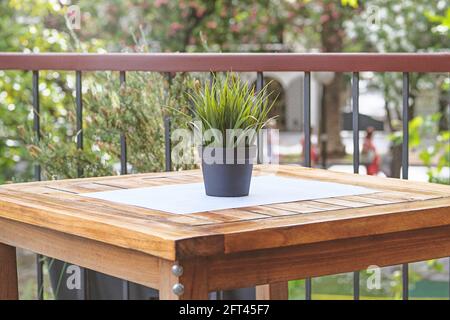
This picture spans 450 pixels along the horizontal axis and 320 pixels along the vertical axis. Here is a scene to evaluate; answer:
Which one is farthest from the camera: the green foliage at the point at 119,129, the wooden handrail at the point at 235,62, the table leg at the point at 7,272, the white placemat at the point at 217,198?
the green foliage at the point at 119,129

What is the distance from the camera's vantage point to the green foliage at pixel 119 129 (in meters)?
3.35

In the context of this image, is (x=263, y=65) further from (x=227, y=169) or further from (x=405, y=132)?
(x=227, y=169)

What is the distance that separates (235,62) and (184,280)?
1484 mm

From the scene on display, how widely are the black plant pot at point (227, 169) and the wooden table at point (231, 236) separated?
0.14 m

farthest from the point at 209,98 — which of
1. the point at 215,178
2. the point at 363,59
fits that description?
the point at 363,59

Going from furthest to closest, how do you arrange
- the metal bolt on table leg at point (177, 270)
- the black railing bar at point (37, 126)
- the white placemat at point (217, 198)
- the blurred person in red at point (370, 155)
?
the blurred person in red at point (370, 155)
the black railing bar at point (37, 126)
the white placemat at point (217, 198)
the metal bolt on table leg at point (177, 270)

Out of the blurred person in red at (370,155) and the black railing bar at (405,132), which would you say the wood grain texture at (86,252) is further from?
the blurred person in red at (370,155)

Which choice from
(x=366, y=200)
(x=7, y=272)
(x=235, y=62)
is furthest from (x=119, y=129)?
(x=366, y=200)

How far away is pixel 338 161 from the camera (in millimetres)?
17953

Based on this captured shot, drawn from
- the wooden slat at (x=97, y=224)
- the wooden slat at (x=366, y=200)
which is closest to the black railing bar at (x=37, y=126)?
the wooden slat at (x=97, y=224)

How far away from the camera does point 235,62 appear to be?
2.88 metres

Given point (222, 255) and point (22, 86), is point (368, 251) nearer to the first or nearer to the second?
point (222, 255)

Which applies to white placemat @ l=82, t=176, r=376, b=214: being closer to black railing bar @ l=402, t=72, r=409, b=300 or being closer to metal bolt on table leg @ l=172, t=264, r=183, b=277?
metal bolt on table leg @ l=172, t=264, r=183, b=277

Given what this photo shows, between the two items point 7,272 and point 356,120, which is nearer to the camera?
point 7,272
